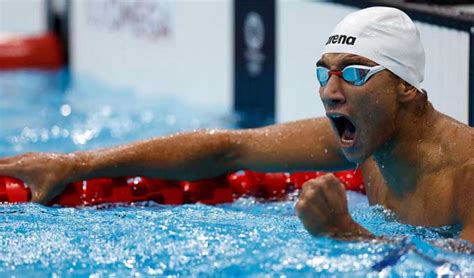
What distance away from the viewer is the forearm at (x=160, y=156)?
11.1 feet

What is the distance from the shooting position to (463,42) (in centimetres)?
376

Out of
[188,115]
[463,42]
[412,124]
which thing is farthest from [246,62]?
[412,124]

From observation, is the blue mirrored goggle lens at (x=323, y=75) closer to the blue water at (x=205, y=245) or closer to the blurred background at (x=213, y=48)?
the blue water at (x=205, y=245)

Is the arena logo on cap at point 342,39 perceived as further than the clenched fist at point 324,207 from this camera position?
Yes

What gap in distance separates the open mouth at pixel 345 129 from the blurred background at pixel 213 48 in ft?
3.64

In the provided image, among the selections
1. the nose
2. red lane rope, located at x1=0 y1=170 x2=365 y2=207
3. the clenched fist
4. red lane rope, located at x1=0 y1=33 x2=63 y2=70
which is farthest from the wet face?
red lane rope, located at x1=0 y1=33 x2=63 y2=70

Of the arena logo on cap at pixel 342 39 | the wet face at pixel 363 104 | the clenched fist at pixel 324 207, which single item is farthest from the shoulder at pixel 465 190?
the arena logo on cap at pixel 342 39

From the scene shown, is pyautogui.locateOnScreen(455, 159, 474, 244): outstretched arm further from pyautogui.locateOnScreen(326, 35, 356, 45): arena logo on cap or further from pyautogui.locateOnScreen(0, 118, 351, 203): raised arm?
pyautogui.locateOnScreen(0, 118, 351, 203): raised arm

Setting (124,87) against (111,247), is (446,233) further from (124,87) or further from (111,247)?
(124,87)

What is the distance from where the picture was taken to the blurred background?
13.0 feet

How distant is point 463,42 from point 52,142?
2.63 m

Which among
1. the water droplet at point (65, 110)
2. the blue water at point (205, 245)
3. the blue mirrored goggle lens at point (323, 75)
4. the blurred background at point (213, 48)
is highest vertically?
the blue mirrored goggle lens at point (323, 75)

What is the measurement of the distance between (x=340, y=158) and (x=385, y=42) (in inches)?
26.4

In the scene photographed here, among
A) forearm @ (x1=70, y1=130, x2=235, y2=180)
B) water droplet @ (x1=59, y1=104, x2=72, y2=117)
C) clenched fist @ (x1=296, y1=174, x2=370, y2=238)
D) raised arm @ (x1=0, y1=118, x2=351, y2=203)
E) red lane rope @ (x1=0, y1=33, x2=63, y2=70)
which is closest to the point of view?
clenched fist @ (x1=296, y1=174, x2=370, y2=238)
